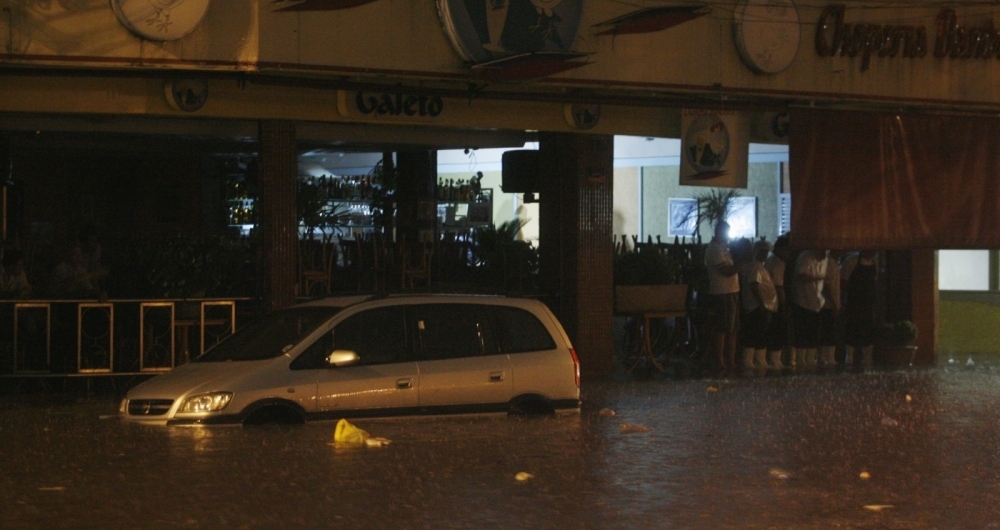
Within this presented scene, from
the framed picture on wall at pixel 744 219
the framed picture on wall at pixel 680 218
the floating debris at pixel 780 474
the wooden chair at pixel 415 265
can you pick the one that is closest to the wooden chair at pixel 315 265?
the wooden chair at pixel 415 265

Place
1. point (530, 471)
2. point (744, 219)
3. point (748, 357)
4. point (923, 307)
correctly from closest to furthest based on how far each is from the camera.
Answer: point (530, 471)
point (748, 357)
point (923, 307)
point (744, 219)

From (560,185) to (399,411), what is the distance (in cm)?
605

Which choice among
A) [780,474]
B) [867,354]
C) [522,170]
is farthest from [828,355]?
[780,474]

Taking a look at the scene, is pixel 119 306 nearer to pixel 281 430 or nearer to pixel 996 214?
pixel 281 430

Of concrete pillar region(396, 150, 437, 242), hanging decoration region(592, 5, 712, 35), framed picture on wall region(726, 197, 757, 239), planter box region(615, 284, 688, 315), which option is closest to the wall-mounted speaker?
planter box region(615, 284, 688, 315)

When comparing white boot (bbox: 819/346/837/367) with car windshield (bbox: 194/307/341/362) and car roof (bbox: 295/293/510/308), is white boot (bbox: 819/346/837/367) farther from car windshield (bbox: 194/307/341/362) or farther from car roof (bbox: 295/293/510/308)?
car windshield (bbox: 194/307/341/362)

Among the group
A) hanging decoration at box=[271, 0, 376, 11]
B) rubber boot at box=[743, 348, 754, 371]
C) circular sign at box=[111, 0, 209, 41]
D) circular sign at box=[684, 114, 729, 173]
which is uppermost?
hanging decoration at box=[271, 0, 376, 11]

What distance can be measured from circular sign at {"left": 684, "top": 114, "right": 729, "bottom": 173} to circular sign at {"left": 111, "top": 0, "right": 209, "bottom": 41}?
22.2ft

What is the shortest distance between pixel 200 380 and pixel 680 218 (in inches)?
746

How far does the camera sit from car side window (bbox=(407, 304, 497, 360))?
37.5 feet

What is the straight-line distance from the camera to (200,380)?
10.7 m

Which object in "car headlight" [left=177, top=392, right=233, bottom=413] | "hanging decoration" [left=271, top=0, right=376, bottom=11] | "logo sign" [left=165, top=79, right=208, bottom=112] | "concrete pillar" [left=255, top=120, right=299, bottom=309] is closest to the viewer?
"car headlight" [left=177, top=392, right=233, bottom=413]

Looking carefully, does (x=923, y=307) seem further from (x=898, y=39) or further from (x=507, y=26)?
(x=507, y=26)

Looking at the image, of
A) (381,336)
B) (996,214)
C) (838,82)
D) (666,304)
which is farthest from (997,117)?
(381,336)
